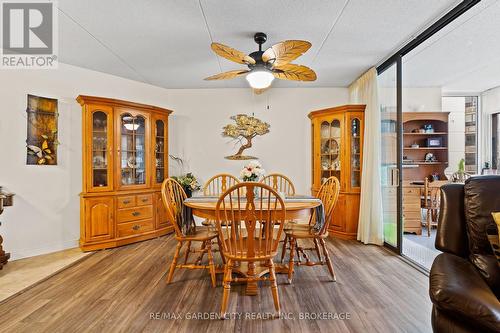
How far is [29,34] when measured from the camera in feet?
9.16

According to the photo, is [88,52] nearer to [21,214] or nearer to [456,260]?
[21,214]

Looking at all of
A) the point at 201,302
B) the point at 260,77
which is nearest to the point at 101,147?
the point at 260,77

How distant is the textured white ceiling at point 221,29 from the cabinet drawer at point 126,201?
1948 millimetres

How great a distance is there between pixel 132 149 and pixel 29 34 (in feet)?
5.68

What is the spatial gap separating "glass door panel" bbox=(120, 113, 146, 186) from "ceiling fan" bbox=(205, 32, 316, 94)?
1805 mm

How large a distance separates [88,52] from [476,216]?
4.27 m

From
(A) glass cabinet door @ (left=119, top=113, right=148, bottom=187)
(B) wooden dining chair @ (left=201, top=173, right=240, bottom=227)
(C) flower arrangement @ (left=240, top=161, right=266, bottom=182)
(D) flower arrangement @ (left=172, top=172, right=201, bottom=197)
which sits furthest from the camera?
(D) flower arrangement @ (left=172, top=172, right=201, bottom=197)

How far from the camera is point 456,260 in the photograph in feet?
4.75

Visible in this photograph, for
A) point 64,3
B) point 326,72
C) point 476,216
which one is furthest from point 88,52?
point 476,216

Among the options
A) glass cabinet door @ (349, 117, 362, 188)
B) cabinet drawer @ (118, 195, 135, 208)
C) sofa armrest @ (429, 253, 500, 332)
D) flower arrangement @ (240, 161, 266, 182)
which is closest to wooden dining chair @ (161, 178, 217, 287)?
flower arrangement @ (240, 161, 266, 182)

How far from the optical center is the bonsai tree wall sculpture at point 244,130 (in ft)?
14.9

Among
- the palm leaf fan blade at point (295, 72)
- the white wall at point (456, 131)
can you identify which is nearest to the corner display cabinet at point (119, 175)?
the palm leaf fan blade at point (295, 72)

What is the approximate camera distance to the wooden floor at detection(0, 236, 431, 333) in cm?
179

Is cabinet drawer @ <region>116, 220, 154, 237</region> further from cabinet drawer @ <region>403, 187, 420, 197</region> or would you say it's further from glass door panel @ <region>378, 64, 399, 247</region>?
cabinet drawer @ <region>403, 187, 420, 197</region>
